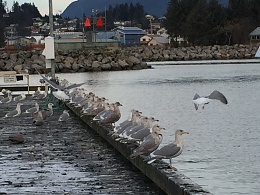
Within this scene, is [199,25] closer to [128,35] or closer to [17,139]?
[128,35]

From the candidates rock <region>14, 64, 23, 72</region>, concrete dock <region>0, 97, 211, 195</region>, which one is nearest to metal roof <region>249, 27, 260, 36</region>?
rock <region>14, 64, 23, 72</region>

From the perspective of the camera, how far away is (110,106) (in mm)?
17828

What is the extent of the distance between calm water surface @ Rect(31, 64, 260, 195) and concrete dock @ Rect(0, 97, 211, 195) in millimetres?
1545

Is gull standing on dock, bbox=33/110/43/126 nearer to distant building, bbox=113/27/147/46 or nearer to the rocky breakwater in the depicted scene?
the rocky breakwater

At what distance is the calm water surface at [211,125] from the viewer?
575 inches

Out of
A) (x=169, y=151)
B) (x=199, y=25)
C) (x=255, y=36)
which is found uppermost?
(x=199, y=25)

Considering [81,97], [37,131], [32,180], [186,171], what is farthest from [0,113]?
[32,180]

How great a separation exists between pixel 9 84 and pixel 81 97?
39.5 ft

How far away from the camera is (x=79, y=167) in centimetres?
1334

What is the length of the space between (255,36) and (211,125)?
90498mm

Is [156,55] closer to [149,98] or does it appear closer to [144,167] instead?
[149,98]

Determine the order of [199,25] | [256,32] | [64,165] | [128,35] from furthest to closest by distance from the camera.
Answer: [128,35] → [256,32] → [199,25] → [64,165]

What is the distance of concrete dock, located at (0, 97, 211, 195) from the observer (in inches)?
444

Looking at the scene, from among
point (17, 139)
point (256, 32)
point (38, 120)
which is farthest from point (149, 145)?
point (256, 32)
